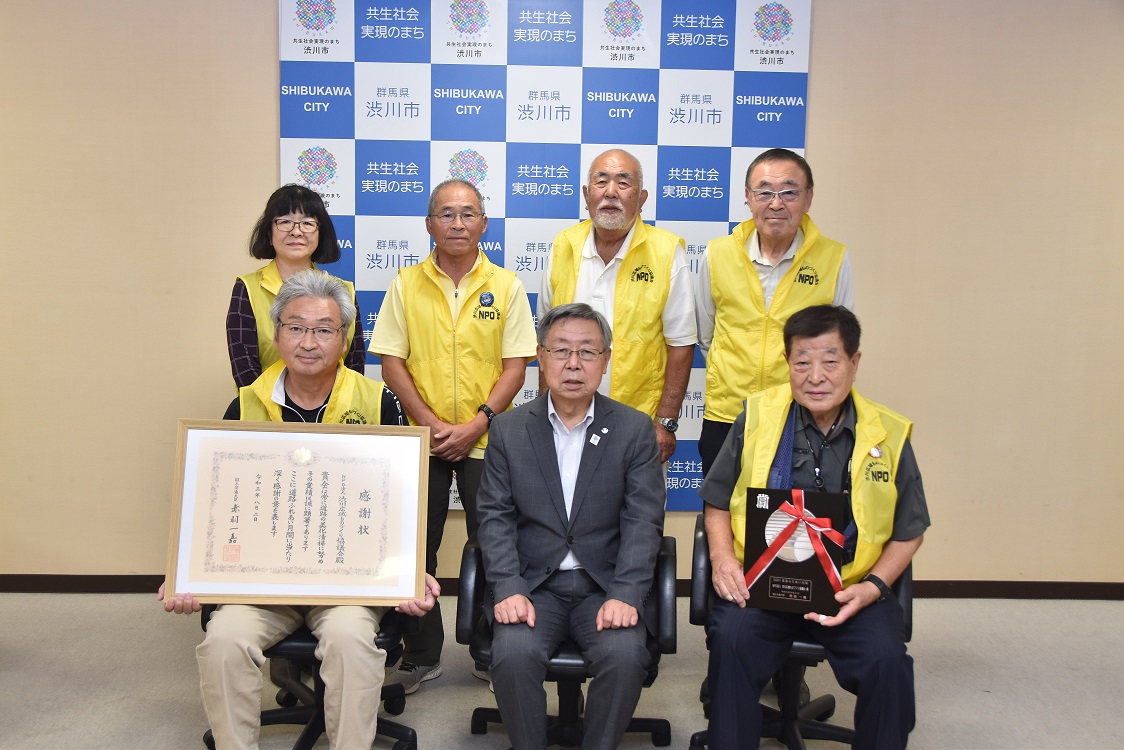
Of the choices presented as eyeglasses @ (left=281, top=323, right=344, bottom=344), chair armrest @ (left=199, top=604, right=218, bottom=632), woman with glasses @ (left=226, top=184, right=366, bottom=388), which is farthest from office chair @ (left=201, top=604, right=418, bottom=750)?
woman with glasses @ (left=226, top=184, right=366, bottom=388)

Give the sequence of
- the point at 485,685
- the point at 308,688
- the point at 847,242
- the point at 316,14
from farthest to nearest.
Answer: the point at 847,242 < the point at 316,14 < the point at 485,685 < the point at 308,688

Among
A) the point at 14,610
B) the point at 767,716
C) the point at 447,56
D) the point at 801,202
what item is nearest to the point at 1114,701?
the point at 767,716

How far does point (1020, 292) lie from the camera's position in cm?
381

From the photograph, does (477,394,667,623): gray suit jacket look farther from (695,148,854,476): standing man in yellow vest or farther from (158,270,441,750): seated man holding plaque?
(695,148,854,476): standing man in yellow vest

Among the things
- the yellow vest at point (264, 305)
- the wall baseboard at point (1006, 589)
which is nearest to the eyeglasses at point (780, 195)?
the yellow vest at point (264, 305)

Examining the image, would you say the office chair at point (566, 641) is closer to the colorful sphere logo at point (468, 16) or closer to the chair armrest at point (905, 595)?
the chair armrest at point (905, 595)

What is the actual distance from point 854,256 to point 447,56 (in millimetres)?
2023

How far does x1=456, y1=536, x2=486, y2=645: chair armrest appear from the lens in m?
2.14

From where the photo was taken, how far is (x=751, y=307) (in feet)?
9.09

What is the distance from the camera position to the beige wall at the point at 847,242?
12.0 ft

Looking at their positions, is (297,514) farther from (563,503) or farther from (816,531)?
(816,531)

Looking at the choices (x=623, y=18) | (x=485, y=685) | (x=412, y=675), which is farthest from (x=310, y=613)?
(x=623, y=18)

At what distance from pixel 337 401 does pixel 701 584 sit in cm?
113

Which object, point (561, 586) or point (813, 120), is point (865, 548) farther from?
point (813, 120)
